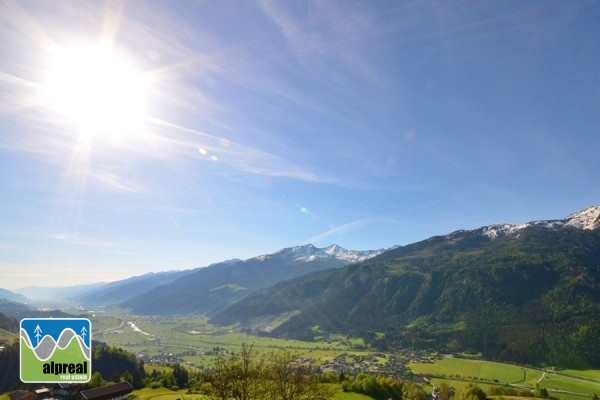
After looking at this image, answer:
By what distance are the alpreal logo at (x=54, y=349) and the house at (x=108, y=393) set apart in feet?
168

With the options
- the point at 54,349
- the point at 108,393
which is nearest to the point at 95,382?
the point at 108,393

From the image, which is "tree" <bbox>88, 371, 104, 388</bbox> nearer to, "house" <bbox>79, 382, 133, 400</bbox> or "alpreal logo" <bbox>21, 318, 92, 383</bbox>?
"house" <bbox>79, 382, 133, 400</bbox>

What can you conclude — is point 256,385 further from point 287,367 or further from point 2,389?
point 2,389

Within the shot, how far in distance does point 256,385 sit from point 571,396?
182759mm

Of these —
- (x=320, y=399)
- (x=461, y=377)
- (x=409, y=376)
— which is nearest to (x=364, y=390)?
(x=320, y=399)

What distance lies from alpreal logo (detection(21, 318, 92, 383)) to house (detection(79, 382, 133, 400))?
51279 millimetres

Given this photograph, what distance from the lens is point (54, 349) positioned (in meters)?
37.8

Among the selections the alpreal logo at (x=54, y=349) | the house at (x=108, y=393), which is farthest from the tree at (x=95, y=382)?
the alpreal logo at (x=54, y=349)

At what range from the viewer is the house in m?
81.6

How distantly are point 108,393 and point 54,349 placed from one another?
5772 centimetres

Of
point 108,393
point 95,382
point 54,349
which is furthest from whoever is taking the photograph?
point 95,382

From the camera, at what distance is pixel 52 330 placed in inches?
1486

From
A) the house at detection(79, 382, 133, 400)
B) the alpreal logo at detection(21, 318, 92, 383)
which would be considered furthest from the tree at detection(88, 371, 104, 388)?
the alpreal logo at detection(21, 318, 92, 383)

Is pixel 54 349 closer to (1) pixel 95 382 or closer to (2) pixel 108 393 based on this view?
(2) pixel 108 393
